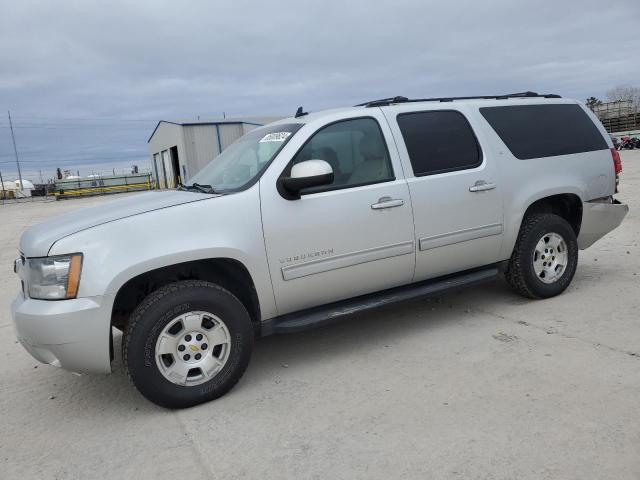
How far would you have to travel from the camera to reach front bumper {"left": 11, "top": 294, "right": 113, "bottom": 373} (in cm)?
305

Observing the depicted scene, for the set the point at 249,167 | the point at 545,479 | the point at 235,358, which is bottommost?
the point at 545,479

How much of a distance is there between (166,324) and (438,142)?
8.39 feet

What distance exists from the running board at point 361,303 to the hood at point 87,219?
1.00 meters

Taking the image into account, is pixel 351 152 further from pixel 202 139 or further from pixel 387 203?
pixel 202 139

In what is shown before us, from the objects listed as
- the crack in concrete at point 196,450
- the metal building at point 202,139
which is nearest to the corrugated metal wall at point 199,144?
the metal building at point 202,139

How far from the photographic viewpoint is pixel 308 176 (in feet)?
11.4

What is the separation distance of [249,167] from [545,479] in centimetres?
268

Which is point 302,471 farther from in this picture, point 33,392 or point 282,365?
point 33,392

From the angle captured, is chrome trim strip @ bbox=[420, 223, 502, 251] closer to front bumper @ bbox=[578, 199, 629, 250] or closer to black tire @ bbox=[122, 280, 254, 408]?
front bumper @ bbox=[578, 199, 629, 250]

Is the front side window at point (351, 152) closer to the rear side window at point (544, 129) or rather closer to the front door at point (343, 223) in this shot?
the front door at point (343, 223)

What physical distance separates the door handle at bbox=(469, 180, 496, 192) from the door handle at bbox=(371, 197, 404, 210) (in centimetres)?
73

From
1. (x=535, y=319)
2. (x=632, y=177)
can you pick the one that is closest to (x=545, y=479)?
(x=535, y=319)

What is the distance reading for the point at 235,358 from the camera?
3447mm

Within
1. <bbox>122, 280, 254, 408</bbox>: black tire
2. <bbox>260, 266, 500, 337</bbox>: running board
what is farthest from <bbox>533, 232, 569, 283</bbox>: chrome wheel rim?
<bbox>122, 280, 254, 408</bbox>: black tire
